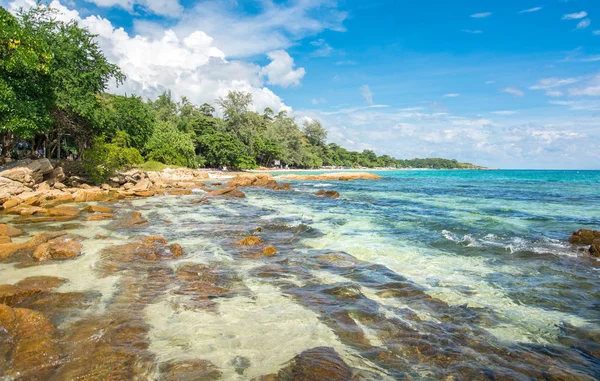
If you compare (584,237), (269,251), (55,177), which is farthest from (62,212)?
(584,237)

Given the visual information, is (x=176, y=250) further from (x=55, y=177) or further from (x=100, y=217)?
(x=55, y=177)

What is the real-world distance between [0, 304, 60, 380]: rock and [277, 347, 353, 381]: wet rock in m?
Result: 2.78

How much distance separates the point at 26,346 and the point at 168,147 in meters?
50.5

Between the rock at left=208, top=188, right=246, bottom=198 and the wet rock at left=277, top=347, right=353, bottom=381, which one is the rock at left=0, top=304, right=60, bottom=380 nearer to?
the wet rock at left=277, top=347, right=353, bottom=381

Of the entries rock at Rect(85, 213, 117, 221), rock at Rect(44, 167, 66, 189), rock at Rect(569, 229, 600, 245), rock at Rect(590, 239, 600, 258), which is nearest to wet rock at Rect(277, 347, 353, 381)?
rock at Rect(590, 239, 600, 258)

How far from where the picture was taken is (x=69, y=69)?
2377 cm

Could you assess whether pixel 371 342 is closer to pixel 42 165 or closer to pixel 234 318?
pixel 234 318

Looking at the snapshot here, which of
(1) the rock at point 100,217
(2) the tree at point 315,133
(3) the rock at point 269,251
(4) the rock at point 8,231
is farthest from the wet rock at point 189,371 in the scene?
(2) the tree at point 315,133

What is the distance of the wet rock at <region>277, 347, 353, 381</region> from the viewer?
3.96 meters

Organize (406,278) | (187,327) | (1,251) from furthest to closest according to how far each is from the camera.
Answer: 1. (1,251)
2. (406,278)
3. (187,327)

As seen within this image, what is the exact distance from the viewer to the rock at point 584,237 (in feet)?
37.0

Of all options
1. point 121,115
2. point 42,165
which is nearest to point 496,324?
point 42,165

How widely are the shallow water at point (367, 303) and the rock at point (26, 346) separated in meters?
0.34

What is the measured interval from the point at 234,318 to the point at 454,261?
674 centimetres
